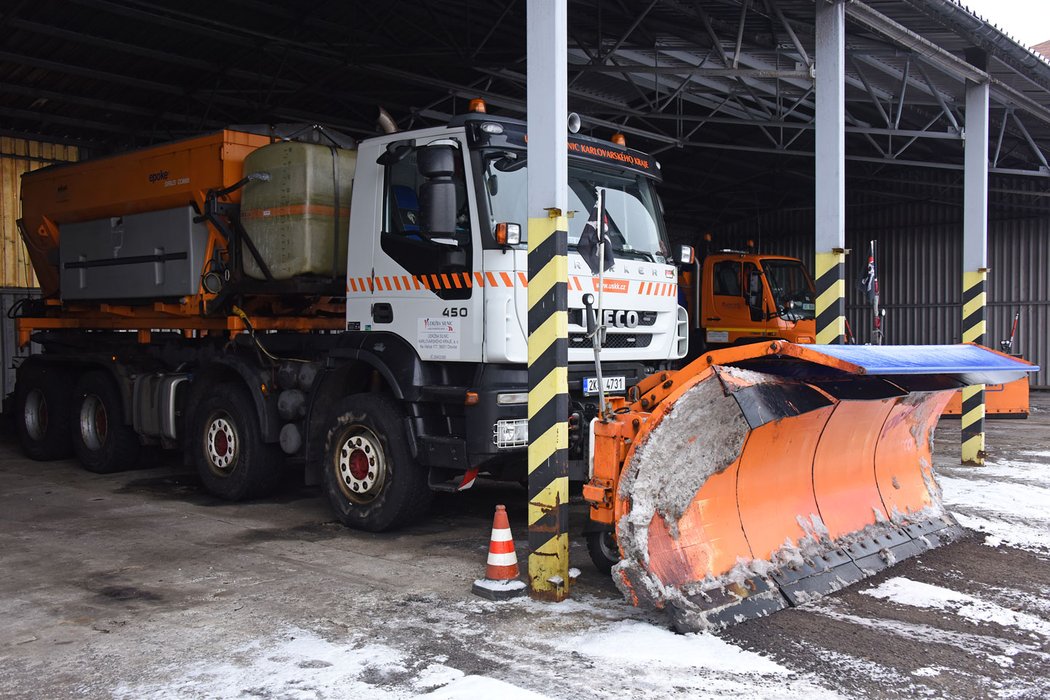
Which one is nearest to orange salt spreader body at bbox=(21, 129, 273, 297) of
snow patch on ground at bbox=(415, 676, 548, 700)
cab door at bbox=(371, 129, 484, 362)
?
cab door at bbox=(371, 129, 484, 362)

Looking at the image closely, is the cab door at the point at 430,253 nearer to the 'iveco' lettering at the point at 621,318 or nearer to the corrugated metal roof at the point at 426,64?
the 'iveco' lettering at the point at 621,318

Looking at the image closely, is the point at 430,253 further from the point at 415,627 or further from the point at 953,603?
the point at 953,603

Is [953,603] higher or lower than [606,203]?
lower

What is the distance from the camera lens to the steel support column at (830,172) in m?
8.43

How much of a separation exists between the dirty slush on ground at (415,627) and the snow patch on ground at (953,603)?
2 centimetres

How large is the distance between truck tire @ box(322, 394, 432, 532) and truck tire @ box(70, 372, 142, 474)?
3.76m

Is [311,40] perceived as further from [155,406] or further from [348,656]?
[348,656]


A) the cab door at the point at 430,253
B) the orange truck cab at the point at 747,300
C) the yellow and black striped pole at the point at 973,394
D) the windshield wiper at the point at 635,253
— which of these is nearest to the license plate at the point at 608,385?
the cab door at the point at 430,253

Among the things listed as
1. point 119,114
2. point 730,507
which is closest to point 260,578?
point 730,507

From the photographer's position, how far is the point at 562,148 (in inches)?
206

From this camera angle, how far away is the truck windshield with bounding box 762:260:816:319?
14.9 m

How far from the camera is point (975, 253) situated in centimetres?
1059

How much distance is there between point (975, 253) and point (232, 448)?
8282mm

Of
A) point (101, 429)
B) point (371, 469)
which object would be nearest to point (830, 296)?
point (371, 469)
